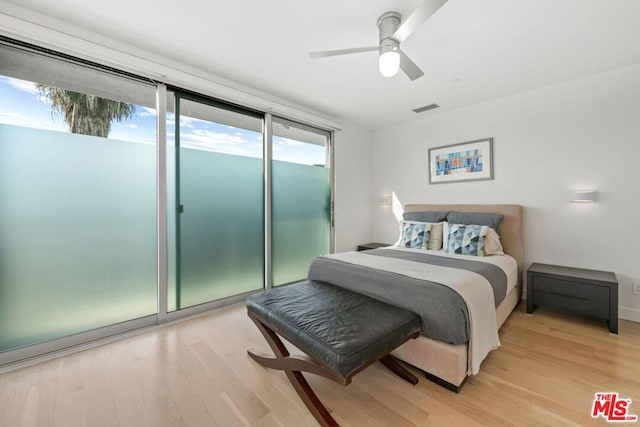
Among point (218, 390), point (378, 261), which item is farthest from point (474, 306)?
point (218, 390)

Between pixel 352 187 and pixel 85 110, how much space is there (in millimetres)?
3430

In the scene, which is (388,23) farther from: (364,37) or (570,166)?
(570,166)

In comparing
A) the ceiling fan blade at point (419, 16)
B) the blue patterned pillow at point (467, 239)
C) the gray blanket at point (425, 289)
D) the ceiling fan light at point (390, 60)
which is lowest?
the gray blanket at point (425, 289)

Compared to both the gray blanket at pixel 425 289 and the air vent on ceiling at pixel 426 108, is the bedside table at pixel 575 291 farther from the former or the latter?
the air vent on ceiling at pixel 426 108

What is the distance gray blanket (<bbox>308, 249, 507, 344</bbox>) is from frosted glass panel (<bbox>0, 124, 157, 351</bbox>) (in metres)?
1.72

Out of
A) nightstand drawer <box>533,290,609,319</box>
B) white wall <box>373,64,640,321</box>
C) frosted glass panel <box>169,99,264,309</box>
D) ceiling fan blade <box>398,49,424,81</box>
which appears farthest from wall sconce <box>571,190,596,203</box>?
frosted glass panel <box>169,99,264,309</box>

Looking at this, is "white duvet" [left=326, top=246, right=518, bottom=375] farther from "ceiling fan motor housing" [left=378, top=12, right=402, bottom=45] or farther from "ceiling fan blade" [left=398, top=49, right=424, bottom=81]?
"ceiling fan motor housing" [left=378, top=12, right=402, bottom=45]

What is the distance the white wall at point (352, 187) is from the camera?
13.6ft

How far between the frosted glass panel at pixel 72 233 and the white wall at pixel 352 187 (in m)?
2.60

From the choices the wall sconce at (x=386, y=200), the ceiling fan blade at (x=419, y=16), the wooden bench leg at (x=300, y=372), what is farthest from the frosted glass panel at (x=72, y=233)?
the wall sconce at (x=386, y=200)

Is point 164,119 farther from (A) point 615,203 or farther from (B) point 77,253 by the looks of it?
(A) point 615,203

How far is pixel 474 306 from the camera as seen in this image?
167 cm

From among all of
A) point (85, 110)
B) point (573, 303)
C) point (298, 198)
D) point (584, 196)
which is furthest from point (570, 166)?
point (85, 110)

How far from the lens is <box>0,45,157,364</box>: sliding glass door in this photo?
184 cm
